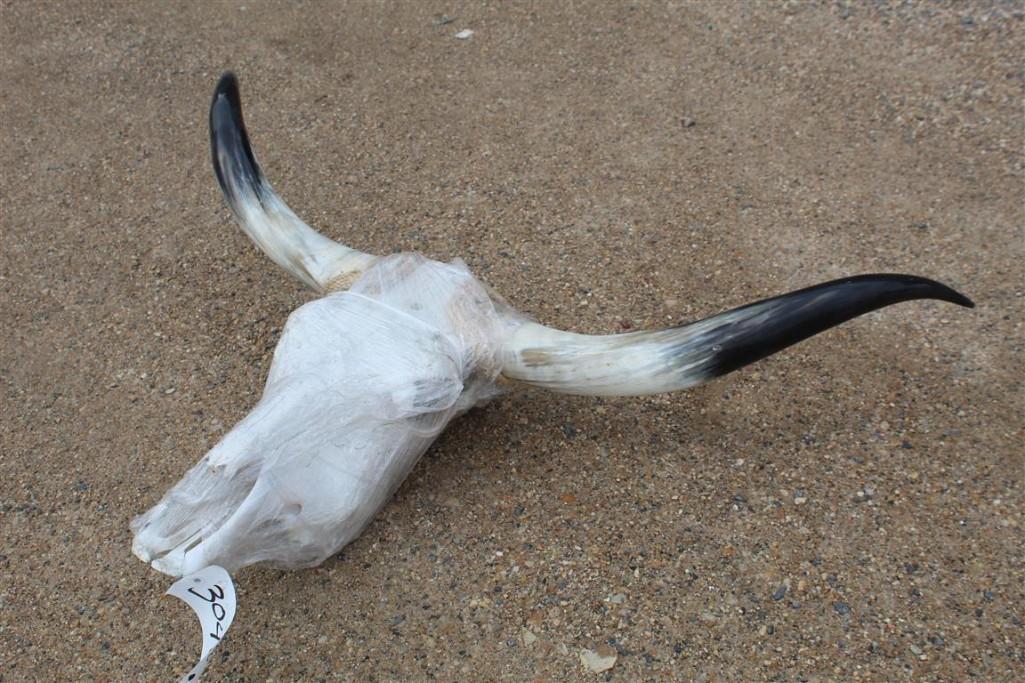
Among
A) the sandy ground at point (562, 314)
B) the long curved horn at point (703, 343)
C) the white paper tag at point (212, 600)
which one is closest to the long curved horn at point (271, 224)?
the sandy ground at point (562, 314)

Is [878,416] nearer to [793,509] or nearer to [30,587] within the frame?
[793,509]

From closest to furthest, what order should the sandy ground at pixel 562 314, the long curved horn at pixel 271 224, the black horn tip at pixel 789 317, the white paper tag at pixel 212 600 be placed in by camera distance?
the white paper tag at pixel 212 600
the black horn tip at pixel 789 317
the sandy ground at pixel 562 314
the long curved horn at pixel 271 224

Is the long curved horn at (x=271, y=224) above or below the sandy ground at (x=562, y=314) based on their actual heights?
above

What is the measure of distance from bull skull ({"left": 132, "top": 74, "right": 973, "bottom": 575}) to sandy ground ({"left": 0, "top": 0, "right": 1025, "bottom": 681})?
10.1 inches

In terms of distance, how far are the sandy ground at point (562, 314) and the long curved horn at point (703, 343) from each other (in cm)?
32

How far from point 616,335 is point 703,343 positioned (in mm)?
259

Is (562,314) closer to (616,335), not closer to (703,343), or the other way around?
(616,335)

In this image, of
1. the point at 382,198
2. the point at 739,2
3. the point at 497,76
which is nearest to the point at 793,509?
the point at 382,198

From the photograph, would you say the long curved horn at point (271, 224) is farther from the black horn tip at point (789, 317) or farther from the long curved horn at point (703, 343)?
the black horn tip at point (789, 317)

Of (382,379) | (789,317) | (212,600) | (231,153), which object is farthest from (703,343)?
(231,153)

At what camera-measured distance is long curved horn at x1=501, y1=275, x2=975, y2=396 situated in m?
2.04

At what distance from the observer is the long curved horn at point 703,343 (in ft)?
6.70

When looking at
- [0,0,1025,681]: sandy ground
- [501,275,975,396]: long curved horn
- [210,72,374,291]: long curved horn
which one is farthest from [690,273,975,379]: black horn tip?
[210,72,374,291]: long curved horn

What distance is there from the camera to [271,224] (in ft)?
8.56
